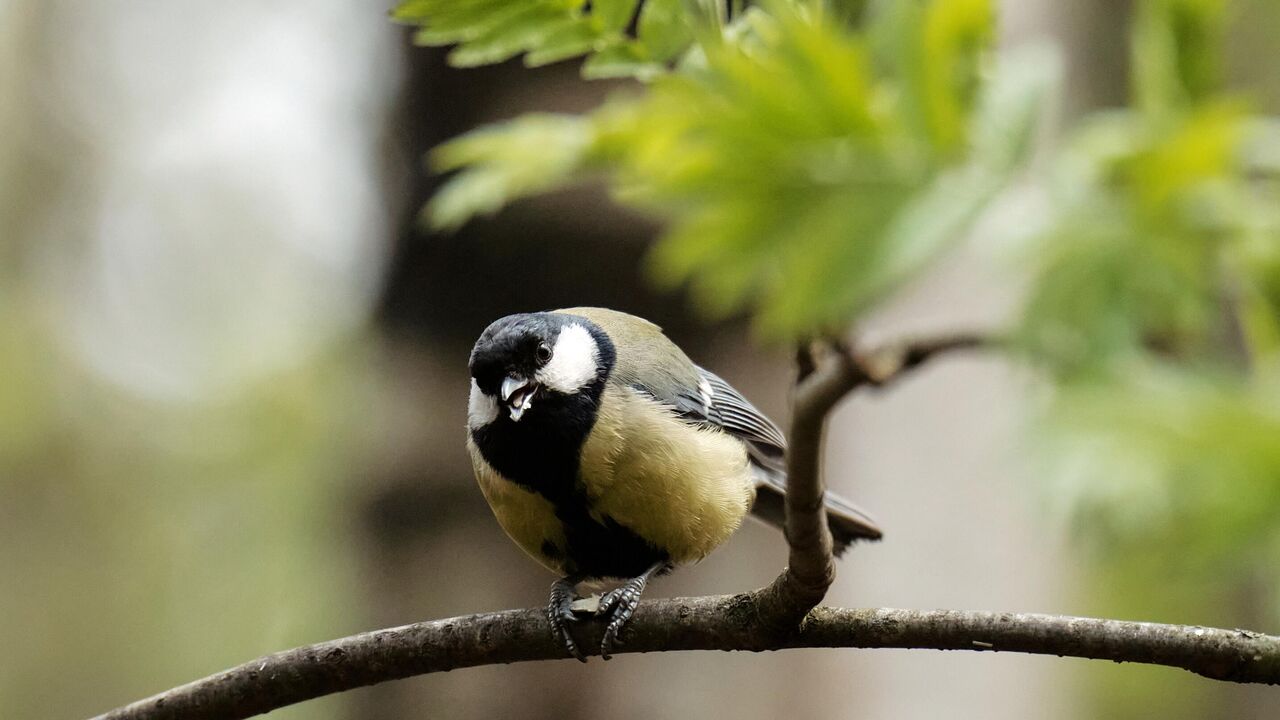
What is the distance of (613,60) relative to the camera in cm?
102

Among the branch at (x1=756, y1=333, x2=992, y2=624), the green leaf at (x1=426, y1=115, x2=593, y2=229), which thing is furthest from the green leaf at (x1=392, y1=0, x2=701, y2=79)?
the branch at (x1=756, y1=333, x2=992, y2=624)

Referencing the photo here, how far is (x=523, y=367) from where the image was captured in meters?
2.35

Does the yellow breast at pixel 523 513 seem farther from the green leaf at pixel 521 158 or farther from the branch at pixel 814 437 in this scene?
the green leaf at pixel 521 158

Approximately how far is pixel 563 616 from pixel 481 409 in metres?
0.51

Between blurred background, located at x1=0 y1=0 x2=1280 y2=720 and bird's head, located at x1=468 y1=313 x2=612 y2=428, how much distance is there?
2.48 feet

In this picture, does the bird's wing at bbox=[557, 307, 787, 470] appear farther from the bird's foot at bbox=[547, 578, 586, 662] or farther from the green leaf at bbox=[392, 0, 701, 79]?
the green leaf at bbox=[392, 0, 701, 79]

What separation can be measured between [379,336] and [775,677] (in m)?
1.60

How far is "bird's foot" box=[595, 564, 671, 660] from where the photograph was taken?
1.97 meters

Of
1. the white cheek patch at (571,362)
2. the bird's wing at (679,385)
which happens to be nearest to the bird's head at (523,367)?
the white cheek patch at (571,362)

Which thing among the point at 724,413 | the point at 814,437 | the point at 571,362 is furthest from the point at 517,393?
the point at 814,437

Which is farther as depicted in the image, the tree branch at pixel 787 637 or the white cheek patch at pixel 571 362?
the white cheek patch at pixel 571 362

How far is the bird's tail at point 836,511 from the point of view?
2711 mm

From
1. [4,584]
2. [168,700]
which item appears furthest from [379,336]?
[4,584]

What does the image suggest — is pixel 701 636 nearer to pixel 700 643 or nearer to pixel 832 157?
pixel 700 643
